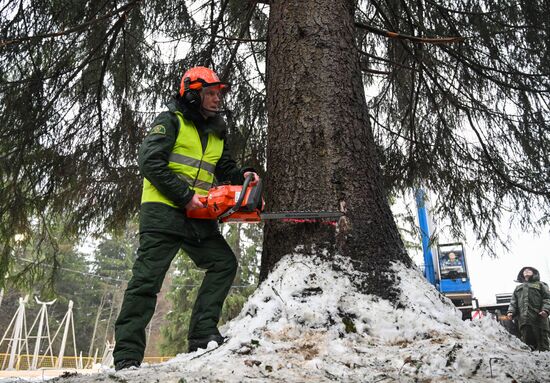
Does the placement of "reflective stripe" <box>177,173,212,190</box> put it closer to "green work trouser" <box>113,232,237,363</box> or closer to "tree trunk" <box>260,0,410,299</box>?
"green work trouser" <box>113,232,237,363</box>

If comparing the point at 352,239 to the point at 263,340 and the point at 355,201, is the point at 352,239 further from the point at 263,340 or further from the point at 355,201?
the point at 263,340

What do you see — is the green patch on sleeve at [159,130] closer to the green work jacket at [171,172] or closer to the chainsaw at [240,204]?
the green work jacket at [171,172]

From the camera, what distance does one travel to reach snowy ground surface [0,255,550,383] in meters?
1.33

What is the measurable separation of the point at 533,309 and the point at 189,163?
17.5ft

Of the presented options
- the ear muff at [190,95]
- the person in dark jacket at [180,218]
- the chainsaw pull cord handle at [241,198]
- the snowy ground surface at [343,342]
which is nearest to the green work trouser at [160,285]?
the person in dark jacket at [180,218]

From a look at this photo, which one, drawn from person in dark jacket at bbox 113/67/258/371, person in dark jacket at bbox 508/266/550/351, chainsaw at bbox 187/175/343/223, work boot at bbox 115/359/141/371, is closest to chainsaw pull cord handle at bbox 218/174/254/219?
chainsaw at bbox 187/175/343/223

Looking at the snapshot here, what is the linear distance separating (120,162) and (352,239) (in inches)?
128

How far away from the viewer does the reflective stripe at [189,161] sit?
2.34m

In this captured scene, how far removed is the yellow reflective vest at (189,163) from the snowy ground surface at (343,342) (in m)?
0.75

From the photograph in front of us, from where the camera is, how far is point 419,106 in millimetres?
4555

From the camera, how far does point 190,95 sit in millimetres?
2389

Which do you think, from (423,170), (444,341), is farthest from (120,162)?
(444,341)

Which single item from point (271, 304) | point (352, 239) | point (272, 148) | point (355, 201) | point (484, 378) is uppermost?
point (272, 148)

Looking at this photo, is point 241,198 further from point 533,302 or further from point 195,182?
point 533,302
